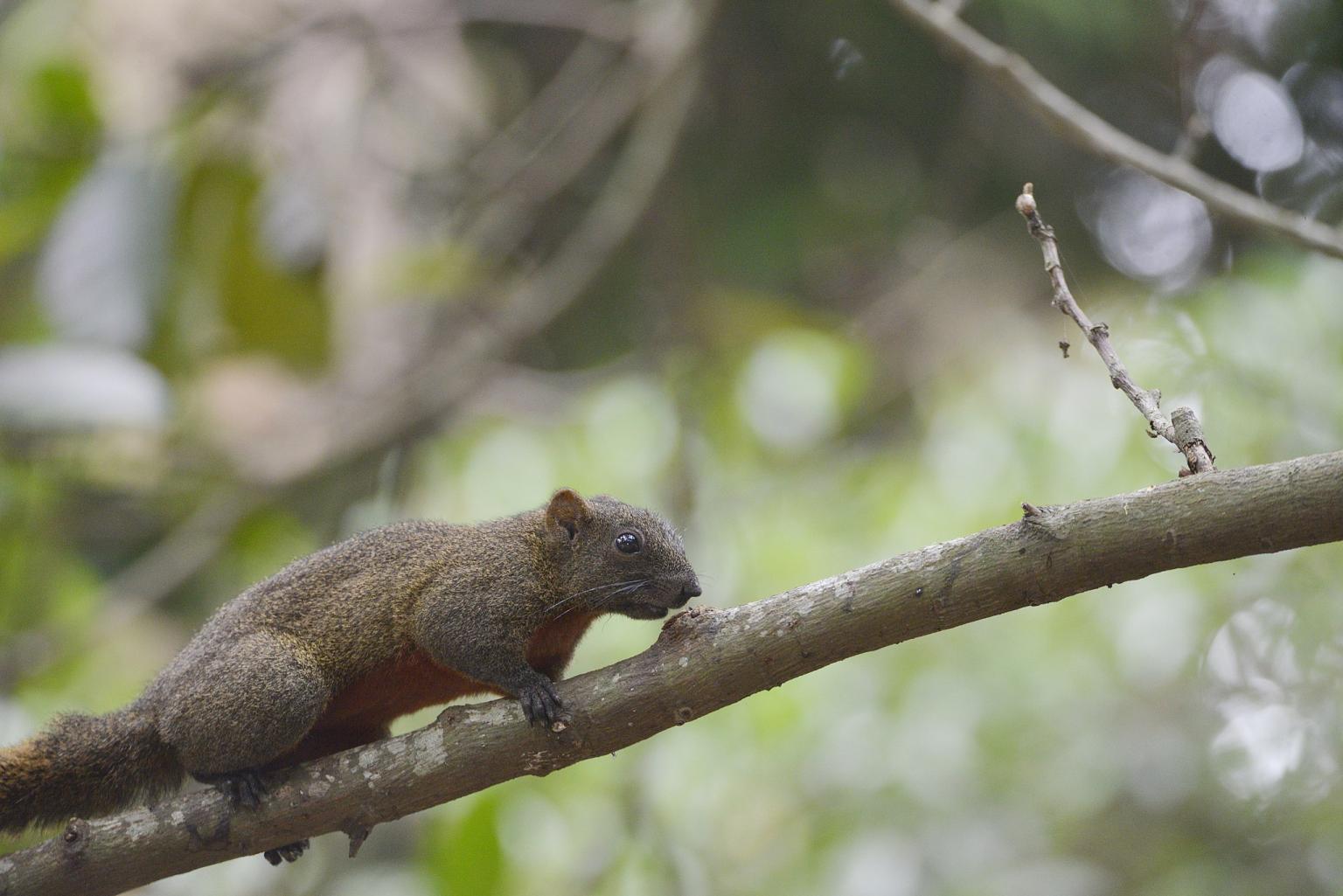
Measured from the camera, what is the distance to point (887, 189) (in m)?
7.54

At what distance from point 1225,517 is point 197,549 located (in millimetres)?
4961

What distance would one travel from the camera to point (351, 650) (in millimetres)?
3359

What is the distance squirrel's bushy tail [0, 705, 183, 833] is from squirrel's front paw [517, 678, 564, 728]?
3.72 ft

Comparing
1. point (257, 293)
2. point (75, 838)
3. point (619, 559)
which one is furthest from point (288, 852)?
point (257, 293)

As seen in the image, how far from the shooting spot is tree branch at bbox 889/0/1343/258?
10.6 ft

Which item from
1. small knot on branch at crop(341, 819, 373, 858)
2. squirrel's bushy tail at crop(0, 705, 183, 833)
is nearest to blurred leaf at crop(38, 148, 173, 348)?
squirrel's bushy tail at crop(0, 705, 183, 833)

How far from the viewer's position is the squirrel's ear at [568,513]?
3.76 m

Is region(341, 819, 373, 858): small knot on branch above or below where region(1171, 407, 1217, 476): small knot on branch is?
below

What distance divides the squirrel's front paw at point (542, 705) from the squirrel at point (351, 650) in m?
0.04

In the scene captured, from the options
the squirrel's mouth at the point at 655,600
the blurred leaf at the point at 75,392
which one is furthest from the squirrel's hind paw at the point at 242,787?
the blurred leaf at the point at 75,392

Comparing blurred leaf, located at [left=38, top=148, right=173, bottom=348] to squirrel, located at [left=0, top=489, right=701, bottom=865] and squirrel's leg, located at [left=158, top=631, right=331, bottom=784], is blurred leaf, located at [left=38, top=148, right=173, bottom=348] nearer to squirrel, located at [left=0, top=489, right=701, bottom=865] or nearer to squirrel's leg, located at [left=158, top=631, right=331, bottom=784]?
squirrel, located at [left=0, top=489, right=701, bottom=865]

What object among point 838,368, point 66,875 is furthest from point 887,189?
point 66,875

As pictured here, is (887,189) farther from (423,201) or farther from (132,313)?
(132,313)

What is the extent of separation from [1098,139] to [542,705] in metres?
2.08
